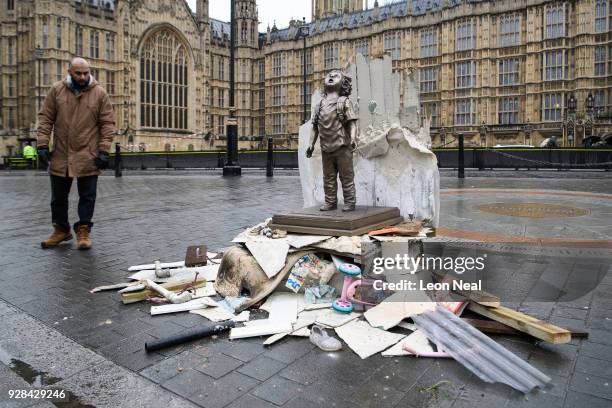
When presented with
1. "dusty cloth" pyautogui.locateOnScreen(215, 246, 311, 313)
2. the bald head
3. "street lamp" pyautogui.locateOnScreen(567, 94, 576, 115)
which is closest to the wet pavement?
"dusty cloth" pyautogui.locateOnScreen(215, 246, 311, 313)

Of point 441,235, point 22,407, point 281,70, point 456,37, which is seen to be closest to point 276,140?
point 281,70

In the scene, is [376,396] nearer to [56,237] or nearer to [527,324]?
[527,324]

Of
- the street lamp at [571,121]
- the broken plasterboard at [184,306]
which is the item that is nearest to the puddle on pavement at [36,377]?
the broken plasterboard at [184,306]

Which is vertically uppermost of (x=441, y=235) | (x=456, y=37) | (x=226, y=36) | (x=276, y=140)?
(x=226, y=36)

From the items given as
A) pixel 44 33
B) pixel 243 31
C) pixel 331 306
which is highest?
pixel 243 31

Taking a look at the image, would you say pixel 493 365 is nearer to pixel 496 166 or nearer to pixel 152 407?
pixel 152 407

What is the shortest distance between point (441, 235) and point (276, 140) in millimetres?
49345

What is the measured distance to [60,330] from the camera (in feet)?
9.90

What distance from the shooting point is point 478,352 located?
8.36 ft

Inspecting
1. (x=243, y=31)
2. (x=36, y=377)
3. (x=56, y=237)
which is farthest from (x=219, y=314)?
(x=243, y=31)

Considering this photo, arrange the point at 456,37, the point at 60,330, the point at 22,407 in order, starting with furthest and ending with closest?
the point at 456,37
the point at 60,330
the point at 22,407

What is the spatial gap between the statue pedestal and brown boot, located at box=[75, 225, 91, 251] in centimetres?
268

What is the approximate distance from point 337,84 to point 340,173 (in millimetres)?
763

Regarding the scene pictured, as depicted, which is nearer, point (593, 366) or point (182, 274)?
point (593, 366)
